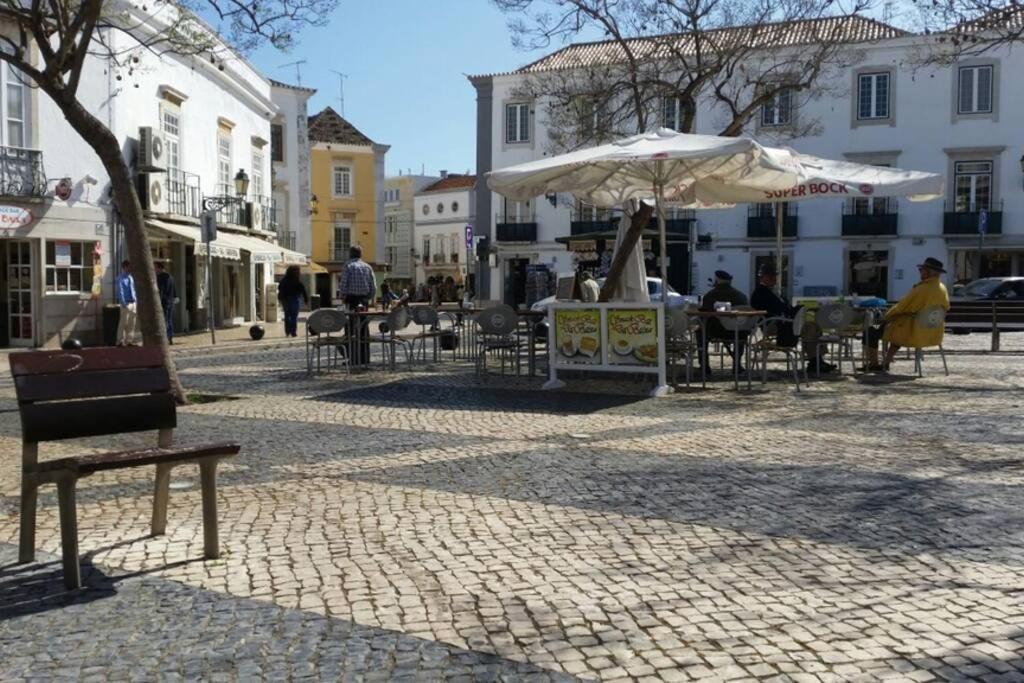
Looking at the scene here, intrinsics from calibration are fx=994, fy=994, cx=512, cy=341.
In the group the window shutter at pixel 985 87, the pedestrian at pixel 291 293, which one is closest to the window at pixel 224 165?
the pedestrian at pixel 291 293

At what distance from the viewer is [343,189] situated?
185 feet

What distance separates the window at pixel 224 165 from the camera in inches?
1069

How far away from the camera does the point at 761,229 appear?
Answer: 125 ft

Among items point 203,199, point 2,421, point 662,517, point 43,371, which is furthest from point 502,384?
point 203,199

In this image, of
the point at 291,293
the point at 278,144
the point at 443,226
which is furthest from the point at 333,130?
the point at 291,293

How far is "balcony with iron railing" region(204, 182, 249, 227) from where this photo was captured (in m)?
26.0

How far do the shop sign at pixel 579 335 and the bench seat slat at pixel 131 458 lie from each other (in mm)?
6686

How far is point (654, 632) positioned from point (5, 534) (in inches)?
130

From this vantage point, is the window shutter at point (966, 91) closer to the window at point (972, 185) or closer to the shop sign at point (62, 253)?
the window at point (972, 185)

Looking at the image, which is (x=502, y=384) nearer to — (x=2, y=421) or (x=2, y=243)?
(x=2, y=421)

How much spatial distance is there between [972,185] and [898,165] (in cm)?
267

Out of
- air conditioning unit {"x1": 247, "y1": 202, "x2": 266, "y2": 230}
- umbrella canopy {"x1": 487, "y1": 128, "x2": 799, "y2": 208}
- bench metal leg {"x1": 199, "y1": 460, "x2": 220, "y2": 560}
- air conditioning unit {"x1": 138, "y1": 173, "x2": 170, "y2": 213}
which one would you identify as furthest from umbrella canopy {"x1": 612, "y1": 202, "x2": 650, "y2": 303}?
air conditioning unit {"x1": 247, "y1": 202, "x2": 266, "y2": 230}

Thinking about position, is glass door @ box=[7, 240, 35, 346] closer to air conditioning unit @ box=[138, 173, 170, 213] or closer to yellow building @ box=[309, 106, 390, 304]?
air conditioning unit @ box=[138, 173, 170, 213]

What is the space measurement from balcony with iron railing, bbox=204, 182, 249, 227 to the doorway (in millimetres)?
22485
